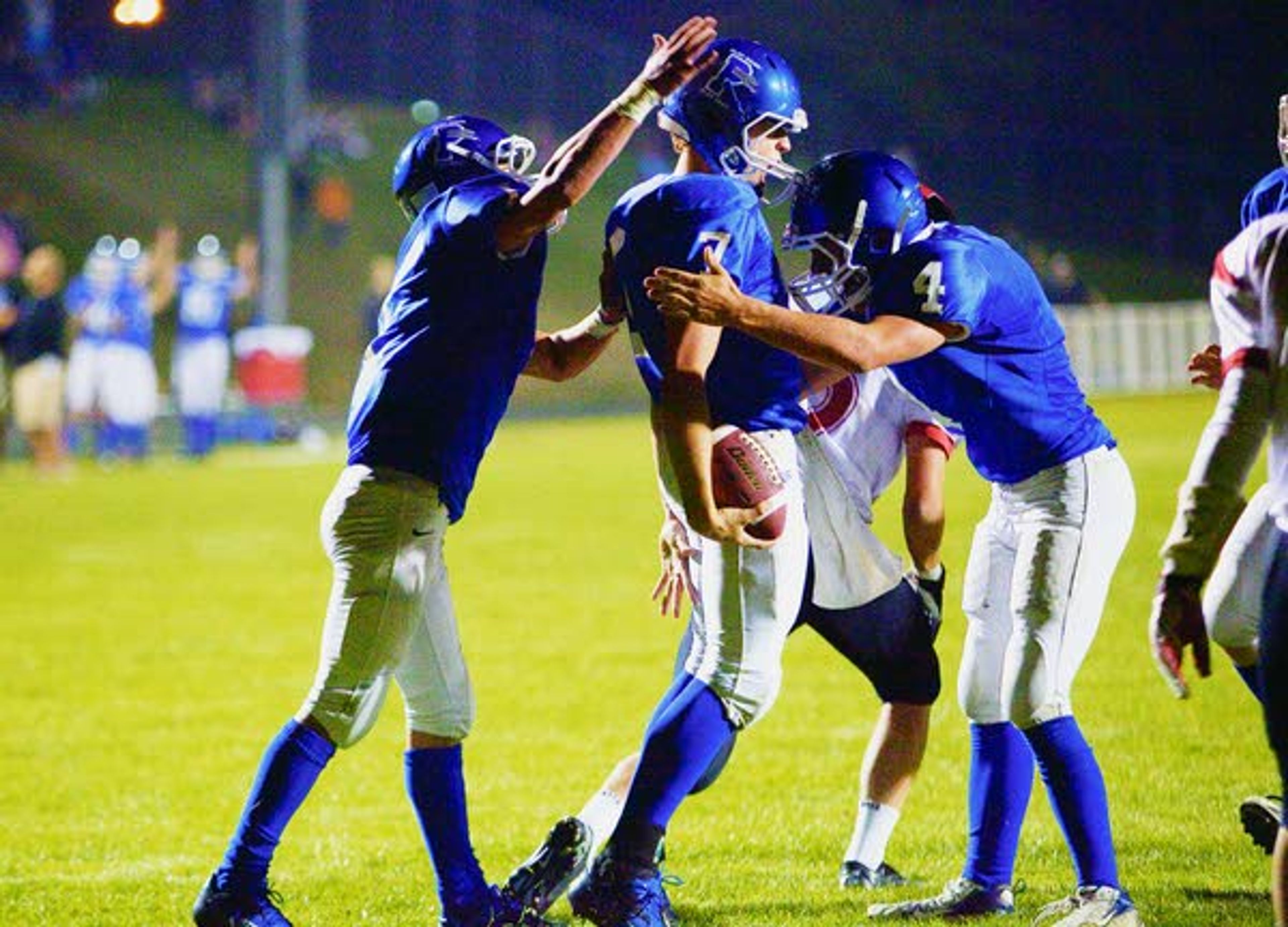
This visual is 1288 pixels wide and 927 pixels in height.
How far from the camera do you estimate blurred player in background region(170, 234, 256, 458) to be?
912 inches

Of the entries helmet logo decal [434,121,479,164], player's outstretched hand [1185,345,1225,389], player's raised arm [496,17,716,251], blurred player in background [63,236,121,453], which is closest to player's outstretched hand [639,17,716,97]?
player's raised arm [496,17,716,251]

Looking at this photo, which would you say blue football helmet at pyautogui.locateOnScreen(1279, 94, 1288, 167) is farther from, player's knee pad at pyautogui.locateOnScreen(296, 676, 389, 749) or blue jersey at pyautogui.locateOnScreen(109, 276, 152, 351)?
blue jersey at pyautogui.locateOnScreen(109, 276, 152, 351)

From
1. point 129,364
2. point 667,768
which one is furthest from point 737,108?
point 129,364

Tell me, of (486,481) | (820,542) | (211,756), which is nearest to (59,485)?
(486,481)

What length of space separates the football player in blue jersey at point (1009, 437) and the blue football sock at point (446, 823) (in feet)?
3.46

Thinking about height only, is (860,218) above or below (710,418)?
above

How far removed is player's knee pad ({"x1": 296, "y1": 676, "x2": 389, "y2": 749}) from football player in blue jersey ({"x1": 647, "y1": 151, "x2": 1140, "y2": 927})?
1.31m

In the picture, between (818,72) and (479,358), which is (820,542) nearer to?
(479,358)

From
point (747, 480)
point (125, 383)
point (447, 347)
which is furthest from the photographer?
point (125, 383)

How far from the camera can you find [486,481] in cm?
1947

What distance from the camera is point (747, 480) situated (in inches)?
183

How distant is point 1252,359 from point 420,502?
2067 millimetres

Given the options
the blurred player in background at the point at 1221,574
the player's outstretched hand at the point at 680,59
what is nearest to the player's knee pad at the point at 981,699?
the blurred player in background at the point at 1221,574

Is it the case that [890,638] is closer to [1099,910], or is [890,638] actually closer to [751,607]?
[751,607]
